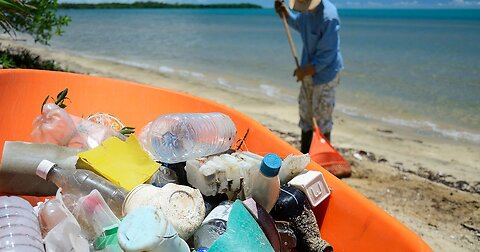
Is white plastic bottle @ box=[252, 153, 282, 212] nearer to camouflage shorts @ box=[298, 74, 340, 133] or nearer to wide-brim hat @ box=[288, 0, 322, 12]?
wide-brim hat @ box=[288, 0, 322, 12]

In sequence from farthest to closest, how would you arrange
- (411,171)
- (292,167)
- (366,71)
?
(366,71)
(411,171)
(292,167)

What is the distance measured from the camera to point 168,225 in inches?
59.9

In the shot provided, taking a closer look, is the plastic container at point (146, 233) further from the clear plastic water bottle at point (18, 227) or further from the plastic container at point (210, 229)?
the clear plastic water bottle at point (18, 227)

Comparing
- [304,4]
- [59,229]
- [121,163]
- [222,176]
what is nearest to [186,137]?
[121,163]

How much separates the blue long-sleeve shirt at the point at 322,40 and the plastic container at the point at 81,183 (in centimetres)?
294

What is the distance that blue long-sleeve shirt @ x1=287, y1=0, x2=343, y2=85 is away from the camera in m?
4.41

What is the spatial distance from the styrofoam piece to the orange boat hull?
0.06 metres

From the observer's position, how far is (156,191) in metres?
1.92

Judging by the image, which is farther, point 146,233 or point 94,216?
point 94,216

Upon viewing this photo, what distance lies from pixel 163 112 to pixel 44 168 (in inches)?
44.2

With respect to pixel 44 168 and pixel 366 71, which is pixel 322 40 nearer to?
pixel 44 168

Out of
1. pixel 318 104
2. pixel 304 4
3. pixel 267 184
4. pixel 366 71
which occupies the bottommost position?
pixel 366 71

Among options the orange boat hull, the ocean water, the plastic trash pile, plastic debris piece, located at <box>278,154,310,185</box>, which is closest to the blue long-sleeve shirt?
the orange boat hull

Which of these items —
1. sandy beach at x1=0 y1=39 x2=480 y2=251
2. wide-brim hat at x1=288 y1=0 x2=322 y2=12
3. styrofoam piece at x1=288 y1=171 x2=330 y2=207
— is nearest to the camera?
styrofoam piece at x1=288 y1=171 x2=330 y2=207
